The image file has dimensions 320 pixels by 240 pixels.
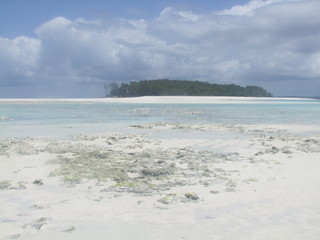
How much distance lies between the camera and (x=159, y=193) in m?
7.11

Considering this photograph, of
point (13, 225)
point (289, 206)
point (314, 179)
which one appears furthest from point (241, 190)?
point (13, 225)

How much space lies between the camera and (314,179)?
820 cm

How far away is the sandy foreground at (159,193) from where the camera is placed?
5332 mm

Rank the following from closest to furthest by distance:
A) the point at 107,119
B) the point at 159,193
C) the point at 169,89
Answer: the point at 159,193 → the point at 107,119 → the point at 169,89

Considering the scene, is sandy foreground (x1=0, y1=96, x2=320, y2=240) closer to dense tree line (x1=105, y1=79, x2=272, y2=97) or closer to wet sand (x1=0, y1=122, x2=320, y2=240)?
wet sand (x1=0, y1=122, x2=320, y2=240)

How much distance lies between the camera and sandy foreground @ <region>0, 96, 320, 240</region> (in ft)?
17.5

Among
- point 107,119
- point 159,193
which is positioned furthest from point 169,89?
point 159,193

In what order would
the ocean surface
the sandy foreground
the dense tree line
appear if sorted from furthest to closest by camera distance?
1. the dense tree line
2. the ocean surface
3. the sandy foreground

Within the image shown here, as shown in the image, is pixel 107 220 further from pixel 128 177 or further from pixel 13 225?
pixel 128 177

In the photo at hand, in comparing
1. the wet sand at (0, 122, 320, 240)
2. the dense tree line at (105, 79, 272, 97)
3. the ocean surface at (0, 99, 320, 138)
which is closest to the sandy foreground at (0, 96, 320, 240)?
the wet sand at (0, 122, 320, 240)

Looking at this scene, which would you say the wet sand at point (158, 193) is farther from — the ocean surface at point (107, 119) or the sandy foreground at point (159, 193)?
the ocean surface at point (107, 119)

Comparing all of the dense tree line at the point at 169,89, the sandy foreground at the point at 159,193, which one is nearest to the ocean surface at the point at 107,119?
the sandy foreground at the point at 159,193

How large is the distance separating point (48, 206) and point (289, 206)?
14.2 ft

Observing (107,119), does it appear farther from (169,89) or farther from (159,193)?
(169,89)
